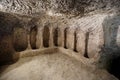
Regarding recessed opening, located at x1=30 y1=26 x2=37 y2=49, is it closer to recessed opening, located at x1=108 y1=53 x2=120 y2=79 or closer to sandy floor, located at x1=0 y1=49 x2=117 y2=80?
sandy floor, located at x1=0 y1=49 x2=117 y2=80

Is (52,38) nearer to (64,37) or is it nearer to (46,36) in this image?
(46,36)

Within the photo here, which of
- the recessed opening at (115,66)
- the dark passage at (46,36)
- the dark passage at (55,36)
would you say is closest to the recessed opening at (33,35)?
the dark passage at (46,36)

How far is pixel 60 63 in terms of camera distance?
3.03 metres

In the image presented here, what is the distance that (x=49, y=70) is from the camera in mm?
2645

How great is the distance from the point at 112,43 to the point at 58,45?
1.74m

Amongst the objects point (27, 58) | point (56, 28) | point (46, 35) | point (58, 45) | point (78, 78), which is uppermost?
point (56, 28)

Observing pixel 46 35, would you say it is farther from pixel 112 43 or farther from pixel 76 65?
pixel 112 43

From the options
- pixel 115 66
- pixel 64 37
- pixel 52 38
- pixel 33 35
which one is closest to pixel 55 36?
pixel 52 38

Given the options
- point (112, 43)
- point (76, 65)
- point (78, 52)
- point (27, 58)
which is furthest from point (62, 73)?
point (112, 43)

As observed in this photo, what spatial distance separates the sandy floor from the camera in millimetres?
2358

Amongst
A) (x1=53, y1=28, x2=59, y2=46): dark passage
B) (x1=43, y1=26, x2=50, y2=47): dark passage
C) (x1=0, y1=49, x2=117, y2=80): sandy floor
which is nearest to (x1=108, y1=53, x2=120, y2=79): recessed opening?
(x1=0, y1=49, x2=117, y2=80): sandy floor

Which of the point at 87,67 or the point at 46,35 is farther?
the point at 46,35

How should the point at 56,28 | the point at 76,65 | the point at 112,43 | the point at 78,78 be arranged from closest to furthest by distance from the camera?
1. the point at 78,78
2. the point at 112,43
3. the point at 76,65
4. the point at 56,28

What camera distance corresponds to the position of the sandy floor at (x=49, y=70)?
2.36m
